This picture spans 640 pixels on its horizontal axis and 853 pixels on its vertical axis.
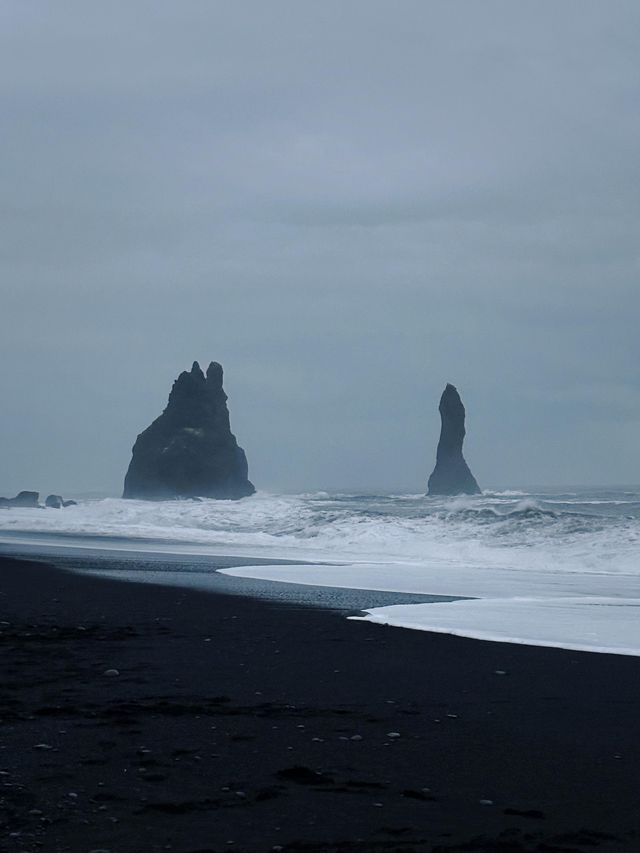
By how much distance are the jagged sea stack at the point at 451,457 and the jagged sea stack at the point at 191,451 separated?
78.4ft

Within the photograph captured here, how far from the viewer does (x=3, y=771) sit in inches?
194

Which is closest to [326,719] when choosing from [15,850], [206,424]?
[15,850]

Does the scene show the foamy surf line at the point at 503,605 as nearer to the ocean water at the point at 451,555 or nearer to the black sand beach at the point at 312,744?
the ocean water at the point at 451,555

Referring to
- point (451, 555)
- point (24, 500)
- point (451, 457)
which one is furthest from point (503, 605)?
point (451, 457)

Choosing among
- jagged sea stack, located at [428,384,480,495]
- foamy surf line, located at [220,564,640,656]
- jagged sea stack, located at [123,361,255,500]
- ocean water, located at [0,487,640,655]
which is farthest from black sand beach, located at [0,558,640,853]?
jagged sea stack, located at [428,384,480,495]

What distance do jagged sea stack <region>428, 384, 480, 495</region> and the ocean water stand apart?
65894mm

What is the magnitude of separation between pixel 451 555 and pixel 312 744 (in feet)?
62.9

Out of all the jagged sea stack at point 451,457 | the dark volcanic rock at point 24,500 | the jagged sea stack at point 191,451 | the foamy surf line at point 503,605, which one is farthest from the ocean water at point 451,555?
the jagged sea stack at point 451,457

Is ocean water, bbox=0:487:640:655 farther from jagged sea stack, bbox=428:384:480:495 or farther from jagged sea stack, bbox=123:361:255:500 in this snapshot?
jagged sea stack, bbox=428:384:480:495

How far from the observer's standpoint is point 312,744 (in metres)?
5.76

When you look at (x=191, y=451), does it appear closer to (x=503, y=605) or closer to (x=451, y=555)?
(x=451, y=555)

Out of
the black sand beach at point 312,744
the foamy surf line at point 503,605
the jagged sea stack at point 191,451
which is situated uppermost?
the jagged sea stack at point 191,451

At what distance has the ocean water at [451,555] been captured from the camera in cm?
1166

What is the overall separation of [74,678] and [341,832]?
4.10m
